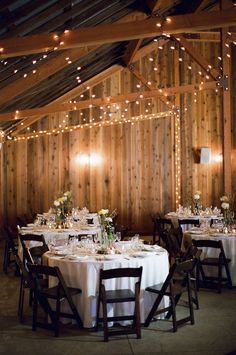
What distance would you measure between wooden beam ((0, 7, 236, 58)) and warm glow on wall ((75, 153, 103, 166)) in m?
7.47

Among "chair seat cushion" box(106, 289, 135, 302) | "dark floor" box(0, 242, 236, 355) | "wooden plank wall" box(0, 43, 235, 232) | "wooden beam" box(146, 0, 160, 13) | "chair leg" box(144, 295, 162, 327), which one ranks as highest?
"wooden beam" box(146, 0, 160, 13)

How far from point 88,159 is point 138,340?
840 centimetres

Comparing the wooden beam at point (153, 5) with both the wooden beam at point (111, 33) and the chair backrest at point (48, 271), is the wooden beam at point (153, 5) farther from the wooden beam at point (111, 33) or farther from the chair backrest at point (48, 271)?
the chair backrest at point (48, 271)

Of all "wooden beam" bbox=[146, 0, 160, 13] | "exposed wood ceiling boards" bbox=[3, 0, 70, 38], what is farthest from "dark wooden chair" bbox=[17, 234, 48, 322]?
"wooden beam" bbox=[146, 0, 160, 13]

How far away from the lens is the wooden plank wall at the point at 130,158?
498 inches

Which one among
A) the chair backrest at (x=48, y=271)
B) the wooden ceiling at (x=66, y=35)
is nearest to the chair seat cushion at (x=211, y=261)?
the chair backrest at (x=48, y=271)

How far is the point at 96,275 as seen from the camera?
5191 millimetres

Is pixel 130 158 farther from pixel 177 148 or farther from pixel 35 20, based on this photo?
pixel 35 20

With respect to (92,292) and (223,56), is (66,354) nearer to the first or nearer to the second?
(92,292)

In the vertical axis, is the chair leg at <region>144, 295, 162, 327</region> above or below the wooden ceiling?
below

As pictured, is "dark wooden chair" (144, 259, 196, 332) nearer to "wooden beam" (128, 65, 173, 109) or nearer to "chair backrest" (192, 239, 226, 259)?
"chair backrest" (192, 239, 226, 259)

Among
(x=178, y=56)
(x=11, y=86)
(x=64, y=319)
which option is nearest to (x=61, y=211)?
(x=11, y=86)

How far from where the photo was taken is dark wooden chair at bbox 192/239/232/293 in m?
6.68

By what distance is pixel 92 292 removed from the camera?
16.9ft
